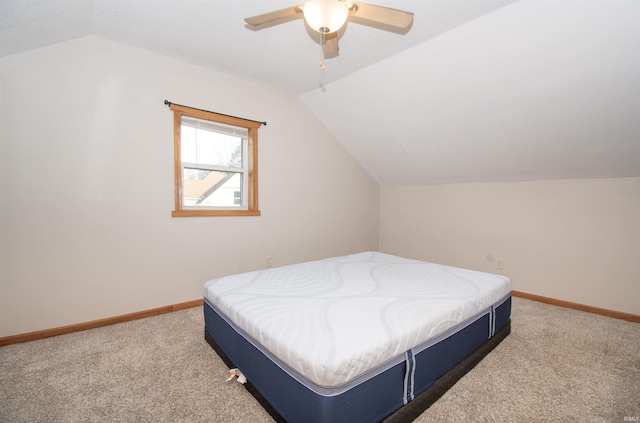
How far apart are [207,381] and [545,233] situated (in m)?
3.50

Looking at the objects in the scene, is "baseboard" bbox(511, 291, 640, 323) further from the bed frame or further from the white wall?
the white wall

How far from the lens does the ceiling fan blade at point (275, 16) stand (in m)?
1.63

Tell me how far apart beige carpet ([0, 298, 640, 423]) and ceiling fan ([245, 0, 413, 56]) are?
6.76 feet

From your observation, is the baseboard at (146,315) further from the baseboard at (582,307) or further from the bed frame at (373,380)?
the bed frame at (373,380)

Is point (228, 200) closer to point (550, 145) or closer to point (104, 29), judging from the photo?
point (104, 29)

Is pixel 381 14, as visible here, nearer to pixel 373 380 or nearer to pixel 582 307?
pixel 373 380

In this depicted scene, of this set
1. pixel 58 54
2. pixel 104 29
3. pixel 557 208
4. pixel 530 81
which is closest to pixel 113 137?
pixel 58 54

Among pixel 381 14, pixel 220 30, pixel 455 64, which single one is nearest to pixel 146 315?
pixel 220 30

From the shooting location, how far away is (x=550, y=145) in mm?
2678

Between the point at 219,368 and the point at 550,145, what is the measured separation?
3.41 metres

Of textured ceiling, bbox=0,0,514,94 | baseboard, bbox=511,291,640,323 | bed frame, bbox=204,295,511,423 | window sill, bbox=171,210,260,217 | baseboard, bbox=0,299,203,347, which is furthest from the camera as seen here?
window sill, bbox=171,210,260,217

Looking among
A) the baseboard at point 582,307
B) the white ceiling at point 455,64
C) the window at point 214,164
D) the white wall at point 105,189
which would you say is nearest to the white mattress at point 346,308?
the white wall at point 105,189

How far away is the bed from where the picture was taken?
1.11 meters

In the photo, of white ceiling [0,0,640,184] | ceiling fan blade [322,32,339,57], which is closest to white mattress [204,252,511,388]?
white ceiling [0,0,640,184]
